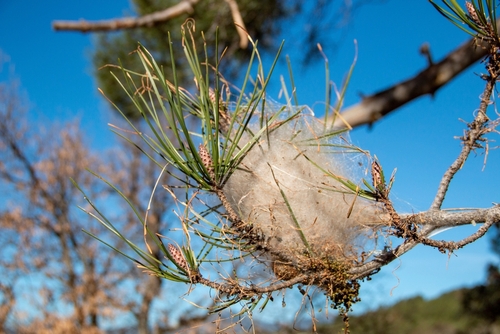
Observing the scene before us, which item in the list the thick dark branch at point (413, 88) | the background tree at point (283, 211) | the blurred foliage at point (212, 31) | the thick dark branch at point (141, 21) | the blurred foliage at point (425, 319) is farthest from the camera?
the blurred foliage at point (425, 319)

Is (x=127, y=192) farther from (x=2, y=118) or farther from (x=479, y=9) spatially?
(x=479, y=9)

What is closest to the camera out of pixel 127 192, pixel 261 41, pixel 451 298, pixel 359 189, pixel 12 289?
pixel 359 189

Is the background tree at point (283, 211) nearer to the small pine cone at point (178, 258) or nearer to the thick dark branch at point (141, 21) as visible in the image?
the small pine cone at point (178, 258)

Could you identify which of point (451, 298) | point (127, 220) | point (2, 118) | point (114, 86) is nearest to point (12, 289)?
point (127, 220)

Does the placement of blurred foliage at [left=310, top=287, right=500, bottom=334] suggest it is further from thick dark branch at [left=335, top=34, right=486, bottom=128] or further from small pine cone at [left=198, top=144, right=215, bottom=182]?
small pine cone at [left=198, top=144, right=215, bottom=182]

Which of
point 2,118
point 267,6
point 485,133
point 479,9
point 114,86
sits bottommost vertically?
point 485,133

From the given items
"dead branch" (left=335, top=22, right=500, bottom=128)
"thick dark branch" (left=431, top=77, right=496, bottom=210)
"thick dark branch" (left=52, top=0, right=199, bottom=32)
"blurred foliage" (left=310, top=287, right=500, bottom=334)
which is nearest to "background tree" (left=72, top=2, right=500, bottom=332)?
"thick dark branch" (left=431, top=77, right=496, bottom=210)

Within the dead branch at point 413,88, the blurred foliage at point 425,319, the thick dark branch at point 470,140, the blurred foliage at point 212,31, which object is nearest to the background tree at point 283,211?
the thick dark branch at point 470,140

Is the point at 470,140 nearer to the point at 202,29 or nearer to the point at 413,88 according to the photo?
the point at 413,88

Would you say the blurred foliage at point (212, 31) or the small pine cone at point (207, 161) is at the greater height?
the blurred foliage at point (212, 31)
